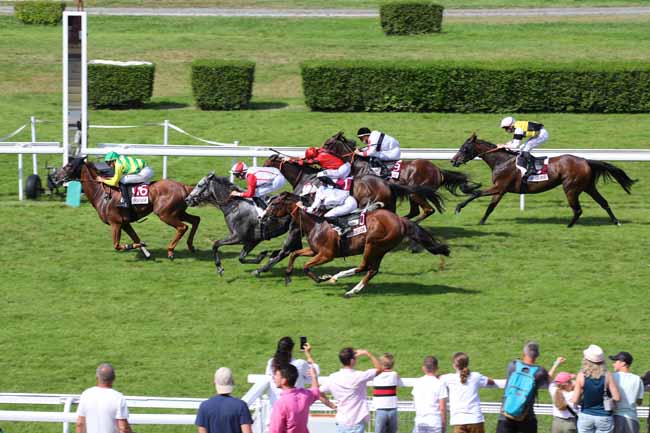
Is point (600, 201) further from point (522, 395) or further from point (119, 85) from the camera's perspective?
point (119, 85)

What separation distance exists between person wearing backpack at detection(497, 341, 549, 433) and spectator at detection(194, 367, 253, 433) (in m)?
1.92

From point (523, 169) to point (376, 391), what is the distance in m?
9.10

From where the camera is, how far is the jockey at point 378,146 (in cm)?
1559

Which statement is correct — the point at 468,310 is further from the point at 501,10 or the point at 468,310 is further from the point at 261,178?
the point at 501,10

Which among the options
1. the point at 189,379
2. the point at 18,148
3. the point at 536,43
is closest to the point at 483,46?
the point at 536,43

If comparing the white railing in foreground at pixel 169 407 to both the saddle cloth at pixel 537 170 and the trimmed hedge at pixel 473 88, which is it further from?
the trimmed hedge at pixel 473 88

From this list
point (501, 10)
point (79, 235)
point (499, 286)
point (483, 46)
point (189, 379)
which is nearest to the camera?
point (189, 379)

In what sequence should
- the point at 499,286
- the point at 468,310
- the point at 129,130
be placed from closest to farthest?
the point at 468,310 < the point at 499,286 < the point at 129,130

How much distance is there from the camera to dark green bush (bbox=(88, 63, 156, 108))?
24.6m

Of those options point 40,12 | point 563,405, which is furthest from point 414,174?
point 40,12

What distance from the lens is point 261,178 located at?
1406cm

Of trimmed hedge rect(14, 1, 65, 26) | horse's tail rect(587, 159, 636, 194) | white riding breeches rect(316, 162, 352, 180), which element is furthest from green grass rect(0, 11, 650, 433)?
trimmed hedge rect(14, 1, 65, 26)

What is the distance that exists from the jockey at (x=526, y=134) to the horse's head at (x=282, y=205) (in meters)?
4.41

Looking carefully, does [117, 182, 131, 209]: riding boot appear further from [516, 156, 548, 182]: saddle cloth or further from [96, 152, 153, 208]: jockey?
[516, 156, 548, 182]: saddle cloth
